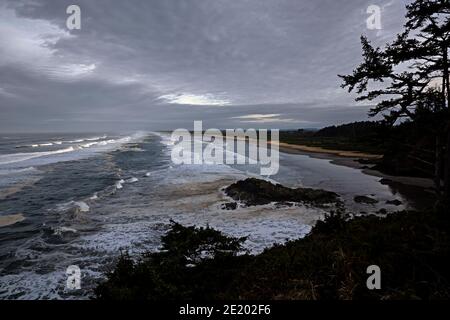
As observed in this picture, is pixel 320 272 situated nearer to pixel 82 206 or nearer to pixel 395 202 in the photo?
pixel 395 202

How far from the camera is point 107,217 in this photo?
45.7ft

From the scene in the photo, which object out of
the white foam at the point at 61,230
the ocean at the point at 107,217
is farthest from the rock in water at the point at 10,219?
the white foam at the point at 61,230

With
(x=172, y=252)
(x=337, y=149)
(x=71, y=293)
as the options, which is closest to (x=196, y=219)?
(x=172, y=252)

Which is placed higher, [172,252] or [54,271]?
[172,252]

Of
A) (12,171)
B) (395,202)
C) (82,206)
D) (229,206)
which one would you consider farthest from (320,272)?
(12,171)

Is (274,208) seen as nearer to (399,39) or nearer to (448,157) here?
(448,157)

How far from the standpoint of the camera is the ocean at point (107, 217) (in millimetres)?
8797

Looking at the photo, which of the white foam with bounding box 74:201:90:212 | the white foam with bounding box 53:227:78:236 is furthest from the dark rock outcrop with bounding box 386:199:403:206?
the white foam with bounding box 74:201:90:212

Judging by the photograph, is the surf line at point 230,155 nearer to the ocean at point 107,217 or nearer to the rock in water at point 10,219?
the ocean at point 107,217

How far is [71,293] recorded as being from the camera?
7.39 metres

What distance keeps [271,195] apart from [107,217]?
9.23 metres

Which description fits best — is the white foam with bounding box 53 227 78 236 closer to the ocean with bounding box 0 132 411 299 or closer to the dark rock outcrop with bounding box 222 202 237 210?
the ocean with bounding box 0 132 411 299

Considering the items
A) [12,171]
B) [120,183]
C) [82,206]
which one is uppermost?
[12,171]
